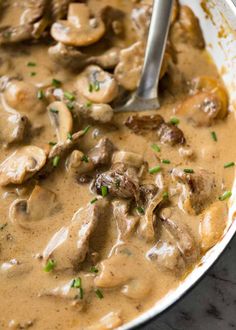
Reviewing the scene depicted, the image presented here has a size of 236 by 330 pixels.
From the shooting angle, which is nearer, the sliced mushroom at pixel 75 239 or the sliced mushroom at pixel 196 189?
the sliced mushroom at pixel 75 239

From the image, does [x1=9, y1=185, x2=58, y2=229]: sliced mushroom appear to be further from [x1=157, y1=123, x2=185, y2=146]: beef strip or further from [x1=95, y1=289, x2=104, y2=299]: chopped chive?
[x1=157, y1=123, x2=185, y2=146]: beef strip

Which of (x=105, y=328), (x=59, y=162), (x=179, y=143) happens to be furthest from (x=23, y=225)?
(x=179, y=143)

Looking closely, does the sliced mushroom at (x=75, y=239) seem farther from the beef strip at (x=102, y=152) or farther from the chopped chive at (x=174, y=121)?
the chopped chive at (x=174, y=121)

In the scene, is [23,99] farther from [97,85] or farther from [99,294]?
[99,294]

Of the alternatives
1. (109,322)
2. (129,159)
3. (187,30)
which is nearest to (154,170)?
(129,159)

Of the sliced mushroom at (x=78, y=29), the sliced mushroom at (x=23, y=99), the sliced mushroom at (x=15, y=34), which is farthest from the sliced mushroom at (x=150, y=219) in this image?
the sliced mushroom at (x=15, y=34)

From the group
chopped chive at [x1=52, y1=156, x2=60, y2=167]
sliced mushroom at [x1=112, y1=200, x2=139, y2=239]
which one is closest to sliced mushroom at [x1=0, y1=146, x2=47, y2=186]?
chopped chive at [x1=52, y1=156, x2=60, y2=167]
